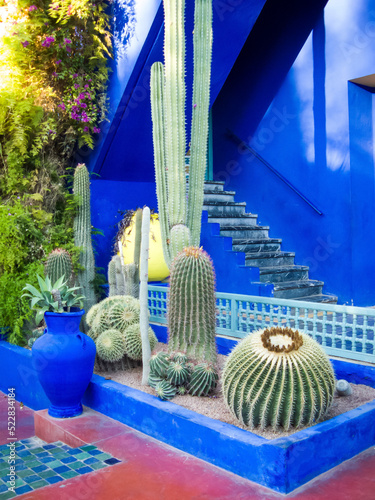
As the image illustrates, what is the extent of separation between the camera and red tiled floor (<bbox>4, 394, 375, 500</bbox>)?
2.59 m

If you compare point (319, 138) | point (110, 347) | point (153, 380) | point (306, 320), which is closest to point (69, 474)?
point (153, 380)

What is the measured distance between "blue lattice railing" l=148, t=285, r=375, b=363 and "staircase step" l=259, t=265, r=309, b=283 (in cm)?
78

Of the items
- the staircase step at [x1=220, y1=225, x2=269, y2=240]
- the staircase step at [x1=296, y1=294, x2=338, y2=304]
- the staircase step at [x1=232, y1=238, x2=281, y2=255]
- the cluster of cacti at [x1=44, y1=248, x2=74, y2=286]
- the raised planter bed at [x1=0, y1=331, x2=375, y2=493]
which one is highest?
the staircase step at [x1=220, y1=225, x2=269, y2=240]

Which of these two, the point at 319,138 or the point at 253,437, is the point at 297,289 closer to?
the point at 319,138

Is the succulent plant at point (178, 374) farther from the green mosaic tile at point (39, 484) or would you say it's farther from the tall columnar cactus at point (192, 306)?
the green mosaic tile at point (39, 484)

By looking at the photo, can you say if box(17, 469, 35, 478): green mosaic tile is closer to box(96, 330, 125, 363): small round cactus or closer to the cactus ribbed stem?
box(96, 330, 125, 363): small round cactus

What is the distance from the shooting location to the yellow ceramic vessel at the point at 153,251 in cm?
647

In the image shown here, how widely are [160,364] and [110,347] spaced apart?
0.69 meters

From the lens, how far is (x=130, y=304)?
4734 mm

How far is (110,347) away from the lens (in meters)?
4.34

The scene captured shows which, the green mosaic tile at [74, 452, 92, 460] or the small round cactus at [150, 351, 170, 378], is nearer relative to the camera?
the green mosaic tile at [74, 452, 92, 460]

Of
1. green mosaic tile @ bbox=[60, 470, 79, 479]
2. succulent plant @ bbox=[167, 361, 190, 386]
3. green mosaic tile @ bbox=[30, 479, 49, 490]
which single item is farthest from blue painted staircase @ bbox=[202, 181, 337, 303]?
green mosaic tile @ bbox=[30, 479, 49, 490]

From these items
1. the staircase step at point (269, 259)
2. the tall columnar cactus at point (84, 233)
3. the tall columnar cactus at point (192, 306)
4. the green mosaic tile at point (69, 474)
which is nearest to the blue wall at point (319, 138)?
the staircase step at point (269, 259)

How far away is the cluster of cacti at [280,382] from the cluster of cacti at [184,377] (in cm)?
64
